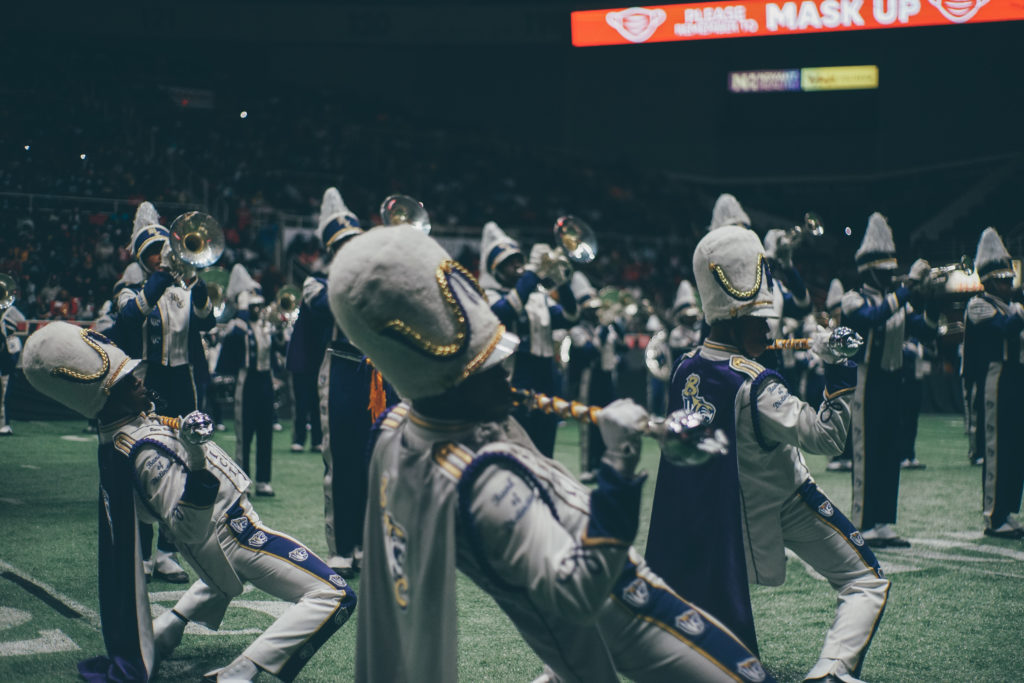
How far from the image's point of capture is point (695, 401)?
13.1ft

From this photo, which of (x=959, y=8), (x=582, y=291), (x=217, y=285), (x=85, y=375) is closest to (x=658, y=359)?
(x=582, y=291)

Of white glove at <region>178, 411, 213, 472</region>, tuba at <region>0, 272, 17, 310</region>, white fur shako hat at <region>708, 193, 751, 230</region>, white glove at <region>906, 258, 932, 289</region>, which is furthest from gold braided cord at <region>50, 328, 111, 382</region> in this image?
tuba at <region>0, 272, 17, 310</region>

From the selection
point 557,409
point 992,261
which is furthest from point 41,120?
point 557,409

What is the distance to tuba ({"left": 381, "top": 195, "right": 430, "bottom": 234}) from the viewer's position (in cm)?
718

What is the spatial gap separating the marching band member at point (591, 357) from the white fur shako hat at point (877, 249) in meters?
4.29

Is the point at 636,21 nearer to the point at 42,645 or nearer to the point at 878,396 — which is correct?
the point at 878,396

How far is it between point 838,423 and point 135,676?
295 centimetres

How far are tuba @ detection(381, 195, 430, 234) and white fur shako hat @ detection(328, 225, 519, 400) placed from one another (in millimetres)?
4789

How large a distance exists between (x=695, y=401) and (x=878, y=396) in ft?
12.8

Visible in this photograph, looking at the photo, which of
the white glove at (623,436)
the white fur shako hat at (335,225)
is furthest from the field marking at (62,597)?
the white glove at (623,436)

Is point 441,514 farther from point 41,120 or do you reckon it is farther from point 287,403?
point 287,403

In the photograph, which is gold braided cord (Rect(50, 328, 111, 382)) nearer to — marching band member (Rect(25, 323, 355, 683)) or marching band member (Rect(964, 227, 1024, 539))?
marching band member (Rect(25, 323, 355, 683))

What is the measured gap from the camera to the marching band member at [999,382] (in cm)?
758

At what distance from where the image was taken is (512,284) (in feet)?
27.3
